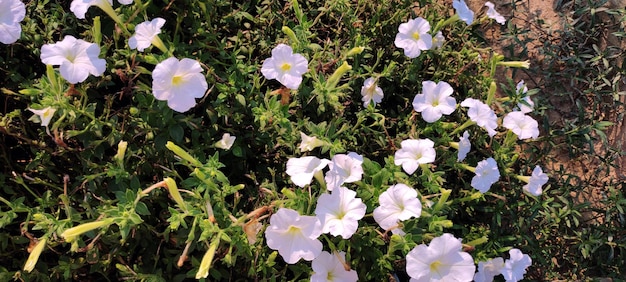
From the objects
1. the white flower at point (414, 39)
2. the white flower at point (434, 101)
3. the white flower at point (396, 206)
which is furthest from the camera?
the white flower at point (414, 39)

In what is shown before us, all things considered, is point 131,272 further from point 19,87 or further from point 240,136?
point 19,87

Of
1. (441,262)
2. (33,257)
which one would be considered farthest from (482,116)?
(33,257)

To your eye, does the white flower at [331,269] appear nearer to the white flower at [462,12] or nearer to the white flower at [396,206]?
the white flower at [396,206]

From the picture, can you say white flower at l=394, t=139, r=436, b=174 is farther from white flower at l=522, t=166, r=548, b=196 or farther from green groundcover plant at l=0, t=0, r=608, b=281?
white flower at l=522, t=166, r=548, b=196

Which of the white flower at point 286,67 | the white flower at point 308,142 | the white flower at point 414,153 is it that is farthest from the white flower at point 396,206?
the white flower at point 286,67

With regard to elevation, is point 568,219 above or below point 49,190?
below

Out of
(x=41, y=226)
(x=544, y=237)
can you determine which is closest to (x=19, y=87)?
(x=41, y=226)

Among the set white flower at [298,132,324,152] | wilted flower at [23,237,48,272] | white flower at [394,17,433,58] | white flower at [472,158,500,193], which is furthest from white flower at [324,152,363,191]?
wilted flower at [23,237,48,272]
